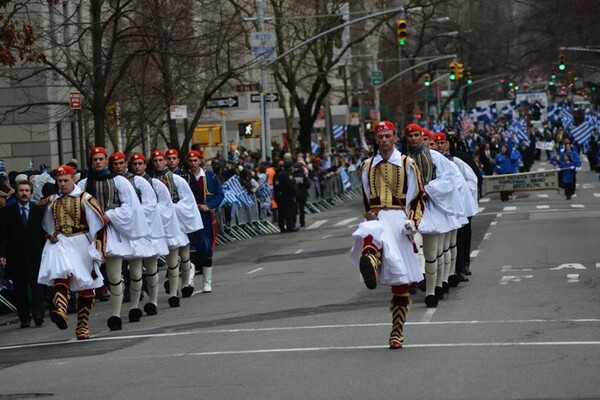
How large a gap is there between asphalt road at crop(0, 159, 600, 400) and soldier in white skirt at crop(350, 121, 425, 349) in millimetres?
555

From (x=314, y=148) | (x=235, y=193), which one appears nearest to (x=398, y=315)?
(x=235, y=193)

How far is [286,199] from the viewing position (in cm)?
3600

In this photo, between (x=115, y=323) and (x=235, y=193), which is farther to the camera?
(x=235, y=193)

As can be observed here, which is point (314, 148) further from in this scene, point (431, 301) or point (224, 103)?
point (431, 301)

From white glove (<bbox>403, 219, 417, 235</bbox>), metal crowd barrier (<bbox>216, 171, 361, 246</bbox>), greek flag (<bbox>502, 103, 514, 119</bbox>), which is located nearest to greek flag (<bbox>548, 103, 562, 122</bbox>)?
greek flag (<bbox>502, 103, 514, 119</bbox>)

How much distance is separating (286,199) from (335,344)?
23092mm

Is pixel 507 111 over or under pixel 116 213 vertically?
over

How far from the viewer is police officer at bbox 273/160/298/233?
3609 cm

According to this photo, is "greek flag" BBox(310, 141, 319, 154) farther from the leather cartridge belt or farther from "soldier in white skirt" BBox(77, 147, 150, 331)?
the leather cartridge belt

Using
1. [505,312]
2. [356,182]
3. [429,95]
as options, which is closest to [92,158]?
[505,312]

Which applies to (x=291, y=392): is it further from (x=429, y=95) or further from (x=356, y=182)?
(x=429, y=95)

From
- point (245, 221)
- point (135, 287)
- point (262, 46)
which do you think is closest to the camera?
point (135, 287)

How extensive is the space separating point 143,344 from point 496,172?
1458 inches

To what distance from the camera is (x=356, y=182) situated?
2286 inches
